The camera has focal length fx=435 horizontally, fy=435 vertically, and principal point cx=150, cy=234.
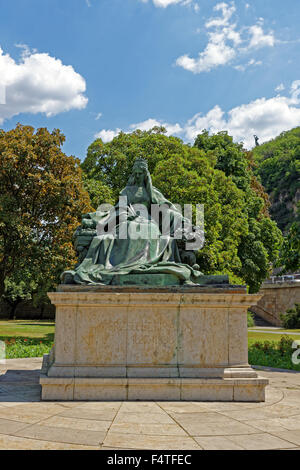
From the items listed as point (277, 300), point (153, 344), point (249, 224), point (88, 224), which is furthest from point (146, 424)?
point (277, 300)

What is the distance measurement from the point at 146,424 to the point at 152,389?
52.5 inches

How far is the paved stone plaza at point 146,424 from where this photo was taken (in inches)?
151

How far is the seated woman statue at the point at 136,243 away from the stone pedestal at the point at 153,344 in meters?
0.38

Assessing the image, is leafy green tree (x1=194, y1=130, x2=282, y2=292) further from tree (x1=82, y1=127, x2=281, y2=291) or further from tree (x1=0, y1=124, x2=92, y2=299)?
tree (x1=0, y1=124, x2=92, y2=299)

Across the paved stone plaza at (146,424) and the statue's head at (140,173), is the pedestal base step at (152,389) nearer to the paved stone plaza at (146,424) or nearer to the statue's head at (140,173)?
the paved stone plaza at (146,424)

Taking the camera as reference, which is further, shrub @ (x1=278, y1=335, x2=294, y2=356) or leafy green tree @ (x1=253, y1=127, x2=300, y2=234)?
leafy green tree @ (x1=253, y1=127, x2=300, y2=234)

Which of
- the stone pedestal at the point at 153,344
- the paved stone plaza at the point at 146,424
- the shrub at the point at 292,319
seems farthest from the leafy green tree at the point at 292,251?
the shrub at the point at 292,319

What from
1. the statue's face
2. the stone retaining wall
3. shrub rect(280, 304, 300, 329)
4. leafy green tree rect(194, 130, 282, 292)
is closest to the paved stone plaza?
the statue's face

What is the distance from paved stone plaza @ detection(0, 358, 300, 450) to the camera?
3.83 metres

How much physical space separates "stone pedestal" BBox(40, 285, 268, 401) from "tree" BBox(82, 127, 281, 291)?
12.0 m

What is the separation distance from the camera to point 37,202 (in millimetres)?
16516

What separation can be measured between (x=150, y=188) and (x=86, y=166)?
690 inches

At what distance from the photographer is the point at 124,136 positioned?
24594mm
